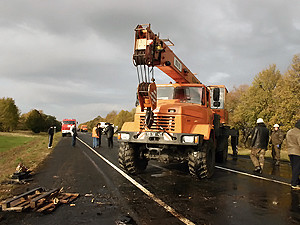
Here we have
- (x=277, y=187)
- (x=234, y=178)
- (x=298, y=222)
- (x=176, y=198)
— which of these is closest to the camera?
(x=298, y=222)

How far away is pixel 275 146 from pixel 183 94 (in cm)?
603

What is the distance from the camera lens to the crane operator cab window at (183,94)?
307 inches

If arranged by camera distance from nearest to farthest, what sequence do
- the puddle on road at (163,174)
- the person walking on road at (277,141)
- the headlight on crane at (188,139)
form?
the headlight on crane at (188,139)
the puddle on road at (163,174)
the person walking on road at (277,141)

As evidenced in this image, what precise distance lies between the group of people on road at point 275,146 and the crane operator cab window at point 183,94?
263 cm

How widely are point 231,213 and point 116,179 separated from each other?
3.64 m

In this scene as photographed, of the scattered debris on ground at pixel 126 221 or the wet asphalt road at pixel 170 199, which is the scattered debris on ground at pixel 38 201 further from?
the scattered debris on ground at pixel 126 221

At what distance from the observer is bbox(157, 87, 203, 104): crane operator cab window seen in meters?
7.81

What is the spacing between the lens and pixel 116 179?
682cm

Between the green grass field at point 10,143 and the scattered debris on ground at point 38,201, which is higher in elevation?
the scattered debris on ground at point 38,201

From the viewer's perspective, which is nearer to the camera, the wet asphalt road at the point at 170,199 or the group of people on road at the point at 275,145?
the wet asphalt road at the point at 170,199

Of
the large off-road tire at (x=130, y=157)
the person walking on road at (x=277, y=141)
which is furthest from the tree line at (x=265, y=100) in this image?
the large off-road tire at (x=130, y=157)

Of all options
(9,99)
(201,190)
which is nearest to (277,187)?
(201,190)

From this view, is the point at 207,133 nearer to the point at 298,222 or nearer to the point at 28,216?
the point at 298,222

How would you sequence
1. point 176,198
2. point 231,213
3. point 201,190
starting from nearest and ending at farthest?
point 231,213 < point 176,198 < point 201,190
